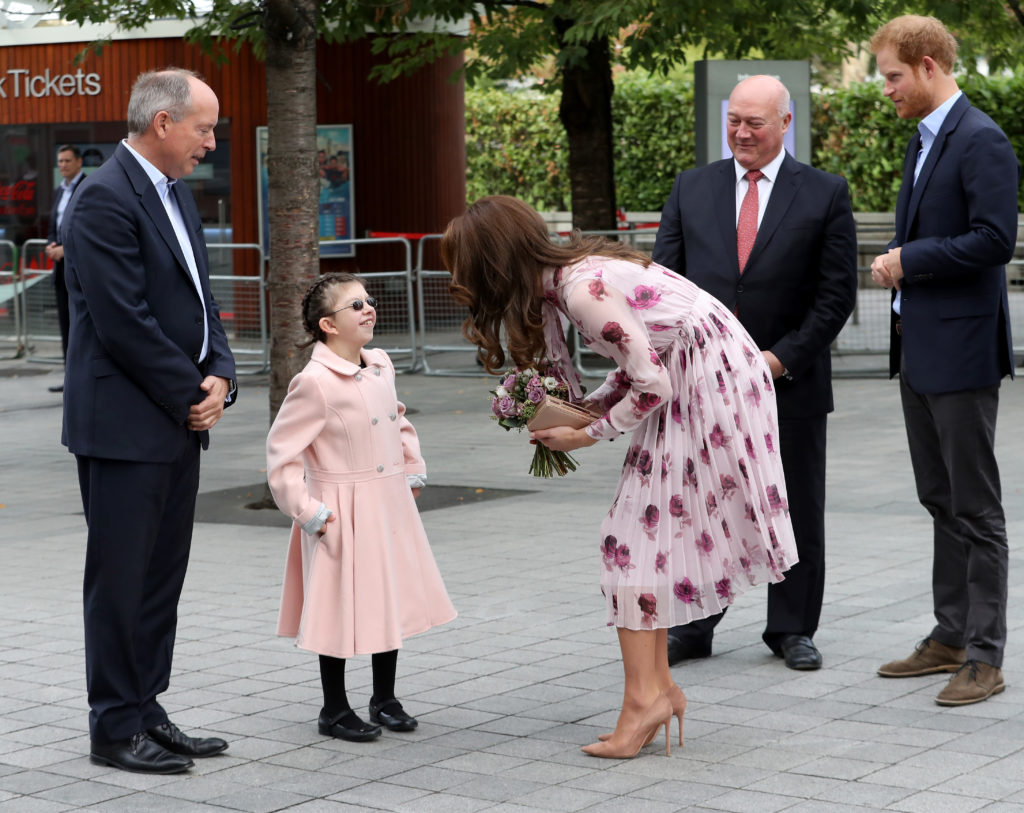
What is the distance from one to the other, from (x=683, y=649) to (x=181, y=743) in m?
1.91

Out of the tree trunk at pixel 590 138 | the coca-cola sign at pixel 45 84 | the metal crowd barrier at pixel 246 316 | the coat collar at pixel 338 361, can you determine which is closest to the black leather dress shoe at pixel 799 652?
the coat collar at pixel 338 361

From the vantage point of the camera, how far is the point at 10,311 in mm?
19250

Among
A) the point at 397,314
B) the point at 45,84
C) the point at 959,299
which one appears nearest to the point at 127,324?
the point at 959,299

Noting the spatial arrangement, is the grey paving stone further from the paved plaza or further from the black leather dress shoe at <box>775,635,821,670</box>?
the black leather dress shoe at <box>775,635,821,670</box>

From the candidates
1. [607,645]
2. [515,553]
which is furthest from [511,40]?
[607,645]

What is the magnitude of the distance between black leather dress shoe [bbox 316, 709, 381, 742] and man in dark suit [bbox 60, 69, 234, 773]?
0.50 metres

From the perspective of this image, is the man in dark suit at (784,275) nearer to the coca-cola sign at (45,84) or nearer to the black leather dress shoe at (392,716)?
the black leather dress shoe at (392,716)

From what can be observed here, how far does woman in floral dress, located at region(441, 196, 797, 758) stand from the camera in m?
4.42

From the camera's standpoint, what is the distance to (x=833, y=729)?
4902 mm

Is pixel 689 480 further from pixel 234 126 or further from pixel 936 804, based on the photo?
pixel 234 126

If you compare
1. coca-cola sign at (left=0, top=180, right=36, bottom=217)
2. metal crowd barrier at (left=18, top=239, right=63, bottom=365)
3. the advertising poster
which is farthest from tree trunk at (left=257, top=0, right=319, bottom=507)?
coca-cola sign at (left=0, top=180, right=36, bottom=217)

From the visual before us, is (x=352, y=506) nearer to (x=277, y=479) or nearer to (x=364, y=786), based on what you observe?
(x=277, y=479)

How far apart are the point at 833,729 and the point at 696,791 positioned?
0.75 m

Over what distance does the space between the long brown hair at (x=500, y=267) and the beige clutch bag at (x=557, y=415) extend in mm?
186
